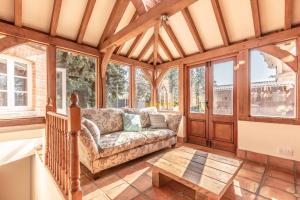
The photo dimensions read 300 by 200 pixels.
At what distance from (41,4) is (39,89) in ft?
5.09

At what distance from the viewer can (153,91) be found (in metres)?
4.98

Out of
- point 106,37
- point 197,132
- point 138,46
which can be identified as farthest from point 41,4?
point 197,132

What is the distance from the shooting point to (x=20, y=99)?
123 inches

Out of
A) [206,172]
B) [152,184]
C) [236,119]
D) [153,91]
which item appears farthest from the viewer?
[153,91]

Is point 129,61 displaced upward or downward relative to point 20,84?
upward

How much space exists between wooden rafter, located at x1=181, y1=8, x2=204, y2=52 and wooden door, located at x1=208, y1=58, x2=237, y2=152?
0.53m

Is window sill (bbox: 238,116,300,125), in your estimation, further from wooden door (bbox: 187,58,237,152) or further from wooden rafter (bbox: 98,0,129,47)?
wooden rafter (bbox: 98,0,129,47)

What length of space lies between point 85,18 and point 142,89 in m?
2.44

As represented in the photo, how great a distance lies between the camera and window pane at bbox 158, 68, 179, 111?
459 centimetres

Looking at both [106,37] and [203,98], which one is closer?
[106,37]

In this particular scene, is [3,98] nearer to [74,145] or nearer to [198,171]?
[74,145]

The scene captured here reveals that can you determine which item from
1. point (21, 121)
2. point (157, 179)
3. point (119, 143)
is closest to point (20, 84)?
point (21, 121)

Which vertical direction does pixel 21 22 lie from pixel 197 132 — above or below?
above

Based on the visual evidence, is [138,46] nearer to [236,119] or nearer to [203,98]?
[203,98]
